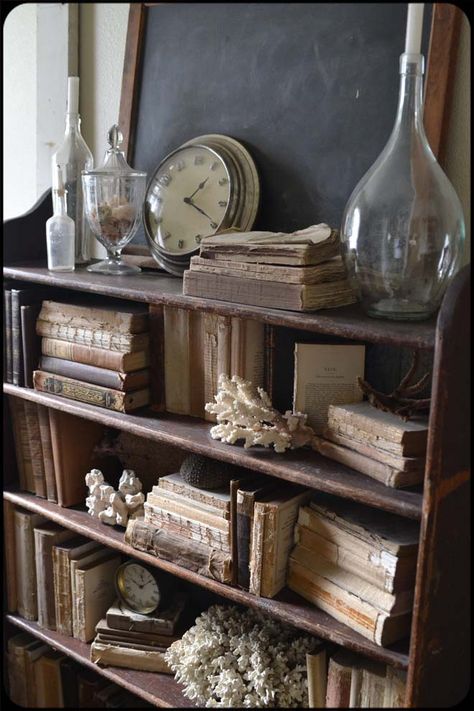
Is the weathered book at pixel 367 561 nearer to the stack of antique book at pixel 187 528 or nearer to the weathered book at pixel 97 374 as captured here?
the stack of antique book at pixel 187 528

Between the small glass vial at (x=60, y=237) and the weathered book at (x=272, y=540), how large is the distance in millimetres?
766

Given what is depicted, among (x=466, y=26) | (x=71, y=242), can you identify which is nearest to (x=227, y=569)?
(x=71, y=242)

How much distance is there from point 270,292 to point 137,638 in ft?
3.00

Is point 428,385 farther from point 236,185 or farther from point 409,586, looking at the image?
point 236,185

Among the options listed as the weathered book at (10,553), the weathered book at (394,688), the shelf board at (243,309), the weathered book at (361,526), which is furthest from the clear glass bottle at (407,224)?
the weathered book at (10,553)

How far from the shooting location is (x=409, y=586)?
139cm

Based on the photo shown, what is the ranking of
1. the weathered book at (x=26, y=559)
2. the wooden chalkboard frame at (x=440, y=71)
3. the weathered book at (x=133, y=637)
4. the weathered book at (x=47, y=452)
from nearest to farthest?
the wooden chalkboard frame at (x=440, y=71), the weathered book at (x=133, y=637), the weathered book at (x=47, y=452), the weathered book at (x=26, y=559)

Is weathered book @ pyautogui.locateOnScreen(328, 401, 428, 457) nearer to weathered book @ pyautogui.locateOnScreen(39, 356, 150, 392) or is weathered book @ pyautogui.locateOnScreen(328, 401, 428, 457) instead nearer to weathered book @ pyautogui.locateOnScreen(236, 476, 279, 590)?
weathered book @ pyautogui.locateOnScreen(236, 476, 279, 590)

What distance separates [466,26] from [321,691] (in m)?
1.30

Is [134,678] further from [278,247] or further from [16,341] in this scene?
[278,247]

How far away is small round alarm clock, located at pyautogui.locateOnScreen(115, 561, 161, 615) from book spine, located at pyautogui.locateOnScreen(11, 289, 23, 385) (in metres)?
0.53

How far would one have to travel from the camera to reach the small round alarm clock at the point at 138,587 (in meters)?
1.88

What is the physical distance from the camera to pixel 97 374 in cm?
180

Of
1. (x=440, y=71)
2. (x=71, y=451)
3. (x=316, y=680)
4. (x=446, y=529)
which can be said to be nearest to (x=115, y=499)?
(x=71, y=451)
